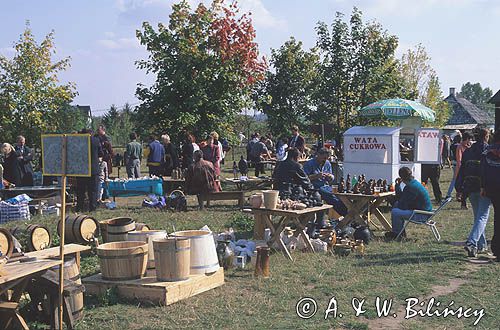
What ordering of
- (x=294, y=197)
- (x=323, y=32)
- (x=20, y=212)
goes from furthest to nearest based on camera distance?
(x=323, y=32) → (x=20, y=212) → (x=294, y=197)

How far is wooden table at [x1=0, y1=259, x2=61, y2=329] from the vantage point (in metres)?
4.69

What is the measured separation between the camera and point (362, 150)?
13.4m

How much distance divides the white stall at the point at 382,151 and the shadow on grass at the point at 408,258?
4.72m

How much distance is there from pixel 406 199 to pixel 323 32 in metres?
12.7

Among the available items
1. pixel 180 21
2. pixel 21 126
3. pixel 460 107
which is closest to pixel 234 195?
pixel 180 21

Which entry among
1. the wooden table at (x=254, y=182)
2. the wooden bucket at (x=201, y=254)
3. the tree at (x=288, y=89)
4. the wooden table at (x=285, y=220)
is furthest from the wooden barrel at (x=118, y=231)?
the tree at (x=288, y=89)

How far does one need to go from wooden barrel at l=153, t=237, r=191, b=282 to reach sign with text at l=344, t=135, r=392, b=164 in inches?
308

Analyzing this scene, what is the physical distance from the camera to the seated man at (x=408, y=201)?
9.17 metres

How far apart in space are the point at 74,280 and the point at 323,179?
5.50 m

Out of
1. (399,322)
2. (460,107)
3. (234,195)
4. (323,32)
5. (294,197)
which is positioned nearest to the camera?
(399,322)

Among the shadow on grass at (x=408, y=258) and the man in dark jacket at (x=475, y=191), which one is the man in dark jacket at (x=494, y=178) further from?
the shadow on grass at (x=408, y=258)

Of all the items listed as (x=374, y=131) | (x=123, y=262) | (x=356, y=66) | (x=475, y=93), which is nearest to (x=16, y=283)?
(x=123, y=262)

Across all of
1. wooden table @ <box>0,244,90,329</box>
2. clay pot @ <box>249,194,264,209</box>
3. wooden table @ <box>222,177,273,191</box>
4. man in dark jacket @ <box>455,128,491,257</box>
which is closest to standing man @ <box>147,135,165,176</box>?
wooden table @ <box>222,177,273,191</box>

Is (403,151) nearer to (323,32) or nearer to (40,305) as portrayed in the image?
(323,32)
